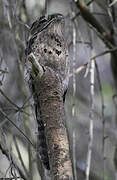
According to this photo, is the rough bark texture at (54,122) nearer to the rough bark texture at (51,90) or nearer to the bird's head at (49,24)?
the rough bark texture at (51,90)

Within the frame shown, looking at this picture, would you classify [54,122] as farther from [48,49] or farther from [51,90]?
[48,49]

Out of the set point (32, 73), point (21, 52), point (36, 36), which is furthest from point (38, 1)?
point (32, 73)

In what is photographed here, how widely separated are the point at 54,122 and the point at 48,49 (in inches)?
12.3

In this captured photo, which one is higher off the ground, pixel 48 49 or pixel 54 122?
pixel 48 49

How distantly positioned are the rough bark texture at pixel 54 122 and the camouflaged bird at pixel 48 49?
0.18 ft

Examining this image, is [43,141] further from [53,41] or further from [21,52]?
[21,52]

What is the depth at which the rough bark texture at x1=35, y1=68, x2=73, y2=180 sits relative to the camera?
127cm

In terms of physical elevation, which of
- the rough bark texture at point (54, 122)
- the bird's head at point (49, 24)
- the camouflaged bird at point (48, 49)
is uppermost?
the bird's head at point (49, 24)

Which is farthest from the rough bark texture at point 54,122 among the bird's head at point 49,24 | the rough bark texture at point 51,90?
the bird's head at point 49,24

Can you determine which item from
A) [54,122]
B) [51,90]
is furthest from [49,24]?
[54,122]

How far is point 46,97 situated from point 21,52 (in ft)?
3.56

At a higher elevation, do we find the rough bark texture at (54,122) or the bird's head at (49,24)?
the bird's head at (49,24)

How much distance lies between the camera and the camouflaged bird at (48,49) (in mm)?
1503

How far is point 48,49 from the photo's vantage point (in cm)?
154
